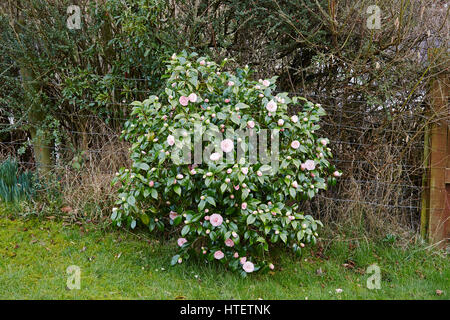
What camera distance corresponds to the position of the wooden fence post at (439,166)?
365cm

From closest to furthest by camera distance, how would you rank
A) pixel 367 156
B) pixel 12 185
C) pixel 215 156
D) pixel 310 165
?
pixel 215 156 < pixel 310 165 < pixel 367 156 < pixel 12 185

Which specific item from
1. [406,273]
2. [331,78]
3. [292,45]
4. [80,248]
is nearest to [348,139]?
[331,78]

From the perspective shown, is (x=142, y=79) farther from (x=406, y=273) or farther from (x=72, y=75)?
(x=406, y=273)

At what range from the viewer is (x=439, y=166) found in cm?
371

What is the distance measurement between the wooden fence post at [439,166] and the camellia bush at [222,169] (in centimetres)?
123

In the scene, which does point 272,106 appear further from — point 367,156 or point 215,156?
point 367,156

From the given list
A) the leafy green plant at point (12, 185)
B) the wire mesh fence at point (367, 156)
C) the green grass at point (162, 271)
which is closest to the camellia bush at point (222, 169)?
the green grass at point (162, 271)

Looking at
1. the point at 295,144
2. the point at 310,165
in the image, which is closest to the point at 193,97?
the point at 295,144

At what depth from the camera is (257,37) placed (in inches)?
164

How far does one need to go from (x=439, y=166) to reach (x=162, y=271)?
2.91 meters

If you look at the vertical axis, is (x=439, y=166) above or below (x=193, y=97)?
below

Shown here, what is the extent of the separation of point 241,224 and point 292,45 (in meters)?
2.10

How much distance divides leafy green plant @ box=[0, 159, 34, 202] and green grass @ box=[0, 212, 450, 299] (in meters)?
0.31

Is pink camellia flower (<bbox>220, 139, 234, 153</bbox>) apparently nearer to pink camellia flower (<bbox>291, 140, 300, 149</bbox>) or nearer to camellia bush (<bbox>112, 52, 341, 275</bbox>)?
camellia bush (<bbox>112, 52, 341, 275</bbox>)
